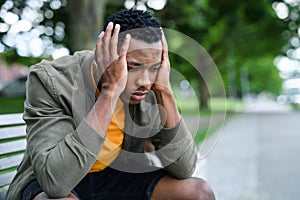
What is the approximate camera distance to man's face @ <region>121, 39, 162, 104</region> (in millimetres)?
1904

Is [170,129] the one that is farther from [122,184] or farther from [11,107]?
[11,107]

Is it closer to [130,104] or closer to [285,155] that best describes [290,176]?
[285,155]

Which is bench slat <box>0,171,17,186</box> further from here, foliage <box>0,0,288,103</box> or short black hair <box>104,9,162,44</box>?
foliage <box>0,0,288,103</box>

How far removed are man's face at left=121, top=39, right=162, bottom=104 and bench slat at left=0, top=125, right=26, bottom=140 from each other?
40.9 inches

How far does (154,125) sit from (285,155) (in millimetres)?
6222

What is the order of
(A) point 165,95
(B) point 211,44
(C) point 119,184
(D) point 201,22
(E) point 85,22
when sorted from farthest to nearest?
(B) point 211,44, (D) point 201,22, (E) point 85,22, (C) point 119,184, (A) point 165,95

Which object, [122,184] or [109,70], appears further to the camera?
[122,184]

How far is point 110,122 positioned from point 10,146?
1048 mm

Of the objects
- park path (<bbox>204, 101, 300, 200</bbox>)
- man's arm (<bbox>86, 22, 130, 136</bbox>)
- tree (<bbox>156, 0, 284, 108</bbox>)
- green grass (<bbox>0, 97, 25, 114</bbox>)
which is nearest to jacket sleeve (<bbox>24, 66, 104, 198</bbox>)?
man's arm (<bbox>86, 22, 130, 136</bbox>)

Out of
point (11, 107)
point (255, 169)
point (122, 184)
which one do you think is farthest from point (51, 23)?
point (122, 184)

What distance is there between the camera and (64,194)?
173 centimetres

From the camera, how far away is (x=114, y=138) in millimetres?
2111

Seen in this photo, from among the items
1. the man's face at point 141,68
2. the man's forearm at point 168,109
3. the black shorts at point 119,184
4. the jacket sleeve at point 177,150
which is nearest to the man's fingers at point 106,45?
the man's face at point 141,68

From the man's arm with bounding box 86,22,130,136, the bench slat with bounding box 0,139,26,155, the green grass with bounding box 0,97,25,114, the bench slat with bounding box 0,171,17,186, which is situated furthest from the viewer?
the green grass with bounding box 0,97,25,114
